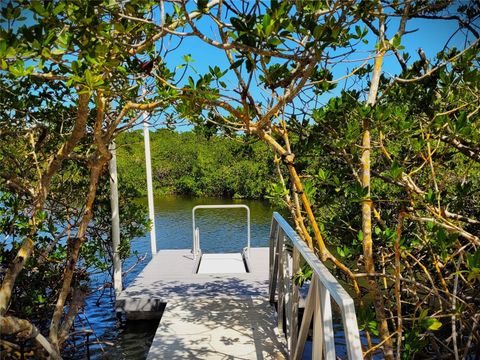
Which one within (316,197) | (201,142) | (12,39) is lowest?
(316,197)

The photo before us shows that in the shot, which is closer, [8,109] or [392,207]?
[8,109]

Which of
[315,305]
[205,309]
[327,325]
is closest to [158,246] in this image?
[205,309]

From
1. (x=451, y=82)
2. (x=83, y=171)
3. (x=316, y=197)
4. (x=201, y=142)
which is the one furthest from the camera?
(x=201, y=142)

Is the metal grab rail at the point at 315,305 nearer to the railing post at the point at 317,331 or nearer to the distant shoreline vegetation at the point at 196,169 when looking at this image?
the railing post at the point at 317,331

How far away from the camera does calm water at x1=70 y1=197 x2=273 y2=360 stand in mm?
4695

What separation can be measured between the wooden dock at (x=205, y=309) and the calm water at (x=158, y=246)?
0.81 feet

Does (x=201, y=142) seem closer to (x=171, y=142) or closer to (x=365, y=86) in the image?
(x=171, y=142)

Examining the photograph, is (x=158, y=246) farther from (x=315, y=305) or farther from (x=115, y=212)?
(x=315, y=305)

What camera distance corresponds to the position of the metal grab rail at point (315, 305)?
1510 millimetres

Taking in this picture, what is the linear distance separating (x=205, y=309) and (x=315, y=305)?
2345mm

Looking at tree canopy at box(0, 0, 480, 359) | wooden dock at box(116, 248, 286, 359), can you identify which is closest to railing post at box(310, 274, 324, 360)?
tree canopy at box(0, 0, 480, 359)

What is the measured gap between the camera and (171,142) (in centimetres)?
2898

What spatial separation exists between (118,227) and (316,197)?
2.74 metres

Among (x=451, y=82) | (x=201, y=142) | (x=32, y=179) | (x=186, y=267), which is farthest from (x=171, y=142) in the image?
(x=451, y=82)
